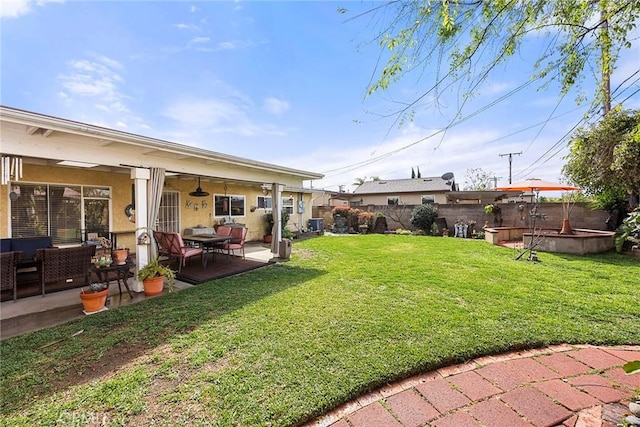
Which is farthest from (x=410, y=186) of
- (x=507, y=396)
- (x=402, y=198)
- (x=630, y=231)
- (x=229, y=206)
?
(x=507, y=396)

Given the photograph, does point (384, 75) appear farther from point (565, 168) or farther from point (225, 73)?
point (565, 168)

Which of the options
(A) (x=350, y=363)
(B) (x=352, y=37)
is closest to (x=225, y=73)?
(B) (x=352, y=37)

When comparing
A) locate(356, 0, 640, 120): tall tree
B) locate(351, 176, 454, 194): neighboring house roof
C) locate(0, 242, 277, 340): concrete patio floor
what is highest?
locate(351, 176, 454, 194): neighboring house roof

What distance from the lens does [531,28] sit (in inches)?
97.0

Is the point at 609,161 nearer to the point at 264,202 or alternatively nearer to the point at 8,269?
the point at 264,202

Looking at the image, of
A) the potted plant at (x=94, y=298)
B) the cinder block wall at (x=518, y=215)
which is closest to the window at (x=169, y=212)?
the potted plant at (x=94, y=298)

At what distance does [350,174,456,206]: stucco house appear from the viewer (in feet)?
71.4

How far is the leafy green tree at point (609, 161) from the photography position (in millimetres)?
7133

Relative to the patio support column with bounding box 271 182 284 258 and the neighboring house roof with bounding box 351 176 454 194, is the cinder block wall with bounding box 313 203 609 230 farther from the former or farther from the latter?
the patio support column with bounding box 271 182 284 258

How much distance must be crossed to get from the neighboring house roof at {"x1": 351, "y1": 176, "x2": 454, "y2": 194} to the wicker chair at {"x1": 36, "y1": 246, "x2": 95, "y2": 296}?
2157 centimetres

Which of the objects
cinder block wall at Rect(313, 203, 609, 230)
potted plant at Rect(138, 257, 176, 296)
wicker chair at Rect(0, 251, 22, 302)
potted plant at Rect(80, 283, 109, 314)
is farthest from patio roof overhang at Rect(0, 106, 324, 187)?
cinder block wall at Rect(313, 203, 609, 230)

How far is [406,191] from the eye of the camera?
22891 millimetres

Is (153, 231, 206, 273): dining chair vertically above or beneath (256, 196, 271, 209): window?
beneath

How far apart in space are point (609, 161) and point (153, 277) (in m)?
12.6
